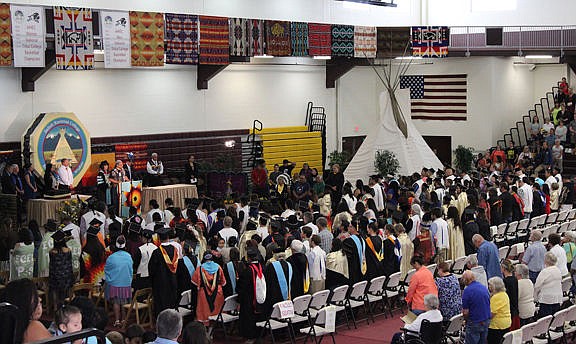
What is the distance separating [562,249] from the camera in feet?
45.6

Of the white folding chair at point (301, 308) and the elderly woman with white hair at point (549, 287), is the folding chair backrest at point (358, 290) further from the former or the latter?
the elderly woman with white hair at point (549, 287)

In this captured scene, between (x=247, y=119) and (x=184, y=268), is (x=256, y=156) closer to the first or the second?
(x=247, y=119)

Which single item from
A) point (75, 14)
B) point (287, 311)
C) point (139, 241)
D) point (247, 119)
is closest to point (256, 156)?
point (247, 119)

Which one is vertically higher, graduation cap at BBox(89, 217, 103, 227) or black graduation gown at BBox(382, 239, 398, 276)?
graduation cap at BBox(89, 217, 103, 227)

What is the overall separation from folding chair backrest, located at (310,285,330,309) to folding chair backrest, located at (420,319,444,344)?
213 centimetres

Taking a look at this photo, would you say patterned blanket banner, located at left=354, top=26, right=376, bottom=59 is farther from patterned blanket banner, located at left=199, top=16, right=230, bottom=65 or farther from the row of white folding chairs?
the row of white folding chairs

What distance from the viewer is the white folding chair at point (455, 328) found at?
11.8 metres

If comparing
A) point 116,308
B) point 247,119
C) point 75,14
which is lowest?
point 116,308

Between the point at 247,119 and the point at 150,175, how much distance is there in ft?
20.7

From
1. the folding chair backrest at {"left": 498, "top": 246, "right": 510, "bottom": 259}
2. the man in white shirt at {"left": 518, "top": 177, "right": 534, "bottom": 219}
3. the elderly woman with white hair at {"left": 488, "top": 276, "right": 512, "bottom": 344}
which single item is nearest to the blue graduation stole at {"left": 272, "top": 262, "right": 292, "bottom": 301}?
the elderly woman with white hair at {"left": 488, "top": 276, "right": 512, "bottom": 344}

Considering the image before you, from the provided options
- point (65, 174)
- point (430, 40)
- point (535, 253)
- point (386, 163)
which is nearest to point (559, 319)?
point (535, 253)

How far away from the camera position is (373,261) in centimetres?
1491

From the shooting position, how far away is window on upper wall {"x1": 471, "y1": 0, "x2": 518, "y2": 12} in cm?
3425

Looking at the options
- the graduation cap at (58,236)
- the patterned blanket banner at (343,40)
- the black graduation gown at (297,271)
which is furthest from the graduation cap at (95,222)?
the patterned blanket banner at (343,40)
